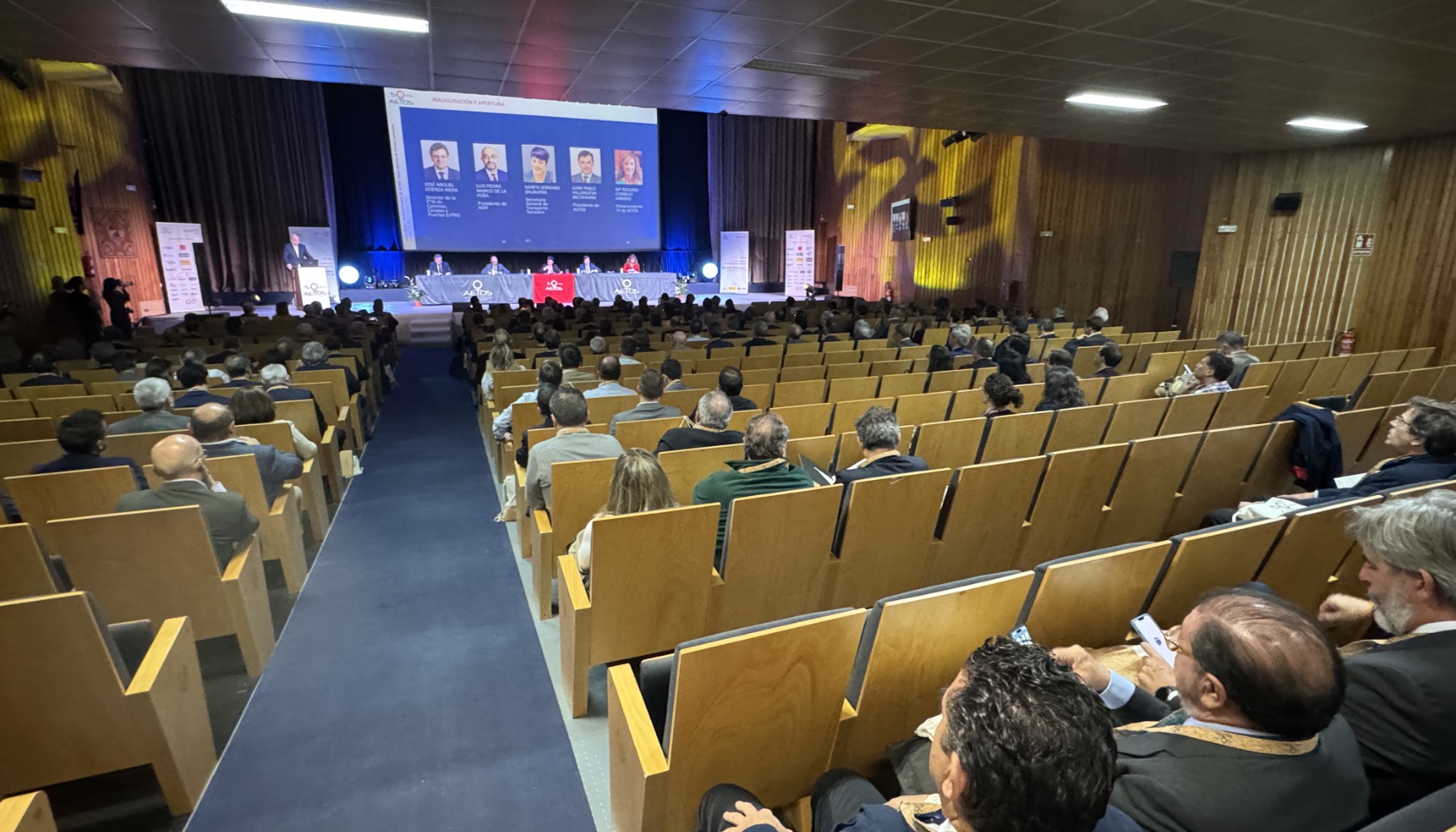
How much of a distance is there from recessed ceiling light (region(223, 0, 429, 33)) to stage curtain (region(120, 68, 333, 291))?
1351cm

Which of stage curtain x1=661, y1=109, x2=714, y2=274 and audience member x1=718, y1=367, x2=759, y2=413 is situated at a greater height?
stage curtain x1=661, y1=109, x2=714, y2=274

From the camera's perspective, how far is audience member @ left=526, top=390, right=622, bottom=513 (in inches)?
119

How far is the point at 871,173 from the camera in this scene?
16828 millimetres

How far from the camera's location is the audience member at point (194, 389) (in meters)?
4.24

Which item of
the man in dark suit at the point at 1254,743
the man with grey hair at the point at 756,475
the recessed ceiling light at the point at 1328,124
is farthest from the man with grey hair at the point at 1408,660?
the recessed ceiling light at the point at 1328,124

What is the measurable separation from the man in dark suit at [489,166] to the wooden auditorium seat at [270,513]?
1357 centimetres

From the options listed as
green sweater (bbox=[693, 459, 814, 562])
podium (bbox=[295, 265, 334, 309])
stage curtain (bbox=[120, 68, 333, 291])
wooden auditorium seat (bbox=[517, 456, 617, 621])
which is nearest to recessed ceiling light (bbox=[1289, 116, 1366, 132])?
green sweater (bbox=[693, 459, 814, 562])

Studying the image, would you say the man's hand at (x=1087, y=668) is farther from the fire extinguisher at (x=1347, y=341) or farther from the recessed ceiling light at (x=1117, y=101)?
the fire extinguisher at (x=1347, y=341)

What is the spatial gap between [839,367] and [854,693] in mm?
4432

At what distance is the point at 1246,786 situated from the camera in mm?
1062

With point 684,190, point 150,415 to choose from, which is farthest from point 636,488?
point 684,190

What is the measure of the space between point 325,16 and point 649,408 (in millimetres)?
3150

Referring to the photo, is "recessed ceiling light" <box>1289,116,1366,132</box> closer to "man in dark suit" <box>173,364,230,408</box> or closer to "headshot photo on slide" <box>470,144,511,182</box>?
"man in dark suit" <box>173,364,230,408</box>

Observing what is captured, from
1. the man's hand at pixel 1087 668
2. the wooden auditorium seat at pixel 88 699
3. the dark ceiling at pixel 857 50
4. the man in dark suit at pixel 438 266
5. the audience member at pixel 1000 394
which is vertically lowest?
the wooden auditorium seat at pixel 88 699
